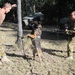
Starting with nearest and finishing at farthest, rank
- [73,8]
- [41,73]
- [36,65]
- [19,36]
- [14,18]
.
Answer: [41,73]
[36,65]
[19,36]
[73,8]
[14,18]

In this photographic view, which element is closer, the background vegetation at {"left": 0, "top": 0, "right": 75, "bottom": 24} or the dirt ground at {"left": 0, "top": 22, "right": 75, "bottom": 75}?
the dirt ground at {"left": 0, "top": 22, "right": 75, "bottom": 75}

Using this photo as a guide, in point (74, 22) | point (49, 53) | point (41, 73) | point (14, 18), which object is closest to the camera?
point (41, 73)

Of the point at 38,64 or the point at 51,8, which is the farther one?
the point at 51,8

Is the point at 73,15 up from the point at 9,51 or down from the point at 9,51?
up

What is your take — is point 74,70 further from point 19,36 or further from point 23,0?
point 23,0

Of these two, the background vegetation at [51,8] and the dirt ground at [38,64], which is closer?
the dirt ground at [38,64]

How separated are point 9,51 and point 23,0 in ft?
69.6

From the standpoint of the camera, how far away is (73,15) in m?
8.55

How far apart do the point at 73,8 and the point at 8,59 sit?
8396 millimetres

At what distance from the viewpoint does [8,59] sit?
8.98m

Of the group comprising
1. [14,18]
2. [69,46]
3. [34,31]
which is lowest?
[14,18]

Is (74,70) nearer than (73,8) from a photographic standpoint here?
Yes

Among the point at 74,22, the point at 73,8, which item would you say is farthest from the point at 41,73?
the point at 73,8

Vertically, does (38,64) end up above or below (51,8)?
above
